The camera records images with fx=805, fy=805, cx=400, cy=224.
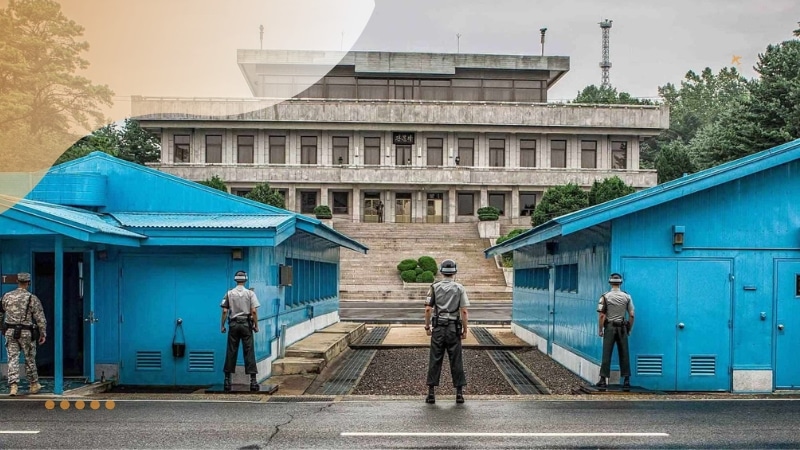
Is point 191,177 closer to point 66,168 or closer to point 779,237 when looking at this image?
point 66,168

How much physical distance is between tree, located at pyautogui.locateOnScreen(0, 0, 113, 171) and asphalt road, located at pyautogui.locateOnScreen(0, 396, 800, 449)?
674 cm

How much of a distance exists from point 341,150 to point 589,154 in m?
21.7

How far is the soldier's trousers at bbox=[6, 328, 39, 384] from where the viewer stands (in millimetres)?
12219

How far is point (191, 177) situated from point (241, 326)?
186ft

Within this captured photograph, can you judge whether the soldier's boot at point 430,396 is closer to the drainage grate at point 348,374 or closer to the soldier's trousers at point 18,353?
the drainage grate at point 348,374

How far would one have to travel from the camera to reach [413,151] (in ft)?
231

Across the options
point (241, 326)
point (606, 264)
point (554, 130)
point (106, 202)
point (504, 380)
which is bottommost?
point (504, 380)

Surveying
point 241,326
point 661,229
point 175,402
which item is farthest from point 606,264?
point 175,402

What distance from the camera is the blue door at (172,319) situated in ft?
46.6

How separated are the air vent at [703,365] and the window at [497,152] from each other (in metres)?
57.0

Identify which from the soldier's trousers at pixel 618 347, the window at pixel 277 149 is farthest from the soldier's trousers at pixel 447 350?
the window at pixel 277 149

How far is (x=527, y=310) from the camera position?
956 inches

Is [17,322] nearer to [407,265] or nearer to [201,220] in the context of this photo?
[201,220]

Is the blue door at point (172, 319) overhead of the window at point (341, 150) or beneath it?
beneath
